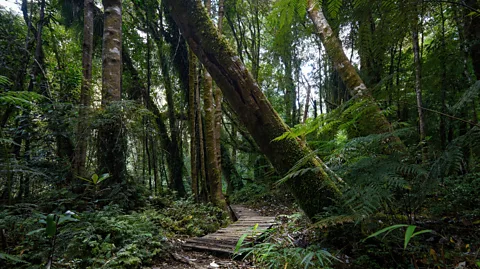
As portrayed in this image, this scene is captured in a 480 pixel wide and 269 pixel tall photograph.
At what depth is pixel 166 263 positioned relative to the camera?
12.1 feet

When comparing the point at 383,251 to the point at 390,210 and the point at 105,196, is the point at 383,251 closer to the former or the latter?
the point at 390,210

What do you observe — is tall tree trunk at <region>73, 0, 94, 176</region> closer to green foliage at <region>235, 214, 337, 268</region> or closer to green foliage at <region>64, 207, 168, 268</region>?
green foliage at <region>64, 207, 168, 268</region>

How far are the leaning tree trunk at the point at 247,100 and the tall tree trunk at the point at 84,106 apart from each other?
2.82m

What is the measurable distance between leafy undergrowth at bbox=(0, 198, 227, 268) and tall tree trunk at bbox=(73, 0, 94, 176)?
1253 millimetres

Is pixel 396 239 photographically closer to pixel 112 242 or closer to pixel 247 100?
pixel 247 100

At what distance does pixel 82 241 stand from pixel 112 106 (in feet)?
8.45

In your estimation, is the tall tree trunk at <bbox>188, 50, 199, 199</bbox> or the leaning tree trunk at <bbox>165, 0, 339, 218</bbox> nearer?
the leaning tree trunk at <bbox>165, 0, 339, 218</bbox>

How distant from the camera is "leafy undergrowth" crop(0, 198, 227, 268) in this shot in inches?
114

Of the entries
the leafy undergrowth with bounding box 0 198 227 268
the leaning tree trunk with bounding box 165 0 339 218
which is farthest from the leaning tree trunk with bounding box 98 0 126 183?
the leaning tree trunk with bounding box 165 0 339 218

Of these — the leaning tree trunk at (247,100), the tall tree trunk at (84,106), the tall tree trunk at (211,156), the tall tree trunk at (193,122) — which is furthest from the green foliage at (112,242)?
the tall tree trunk at (193,122)

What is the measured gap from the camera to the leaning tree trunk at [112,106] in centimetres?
496

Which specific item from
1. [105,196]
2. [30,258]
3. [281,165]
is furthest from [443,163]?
[105,196]

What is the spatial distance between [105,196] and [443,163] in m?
5.38

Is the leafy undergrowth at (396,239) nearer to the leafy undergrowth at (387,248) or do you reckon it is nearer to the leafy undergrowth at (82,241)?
the leafy undergrowth at (387,248)
